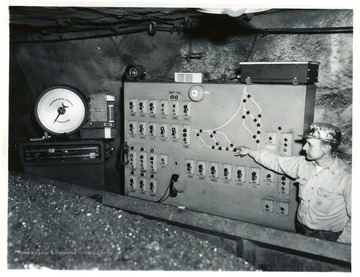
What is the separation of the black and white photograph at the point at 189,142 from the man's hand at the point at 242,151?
1cm

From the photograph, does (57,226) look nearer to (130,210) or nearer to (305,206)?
(130,210)

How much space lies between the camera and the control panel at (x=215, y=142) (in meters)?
3.30

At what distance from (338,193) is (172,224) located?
1.44 meters

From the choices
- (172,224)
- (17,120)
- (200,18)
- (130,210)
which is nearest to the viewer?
Result: (172,224)

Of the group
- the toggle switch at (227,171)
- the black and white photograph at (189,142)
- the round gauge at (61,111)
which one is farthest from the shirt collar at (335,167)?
the round gauge at (61,111)

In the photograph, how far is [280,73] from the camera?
3252 mm

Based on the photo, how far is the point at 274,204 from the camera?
3.44 meters

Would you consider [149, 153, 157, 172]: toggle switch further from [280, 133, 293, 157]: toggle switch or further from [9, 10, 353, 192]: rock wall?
[280, 133, 293, 157]: toggle switch

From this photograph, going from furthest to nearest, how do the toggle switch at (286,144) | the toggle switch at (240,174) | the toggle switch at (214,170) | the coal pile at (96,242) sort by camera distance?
the toggle switch at (214,170) < the toggle switch at (240,174) < the toggle switch at (286,144) < the coal pile at (96,242)

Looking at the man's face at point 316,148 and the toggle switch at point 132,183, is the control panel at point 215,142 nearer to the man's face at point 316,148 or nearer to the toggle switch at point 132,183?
the toggle switch at point 132,183

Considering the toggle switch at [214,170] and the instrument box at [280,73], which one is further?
the toggle switch at [214,170]

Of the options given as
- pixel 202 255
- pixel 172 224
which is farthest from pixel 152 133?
pixel 202 255

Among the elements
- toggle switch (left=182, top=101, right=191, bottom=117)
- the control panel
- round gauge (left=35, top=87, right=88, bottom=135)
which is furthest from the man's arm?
round gauge (left=35, top=87, right=88, bottom=135)

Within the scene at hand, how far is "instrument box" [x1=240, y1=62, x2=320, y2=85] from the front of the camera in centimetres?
317
